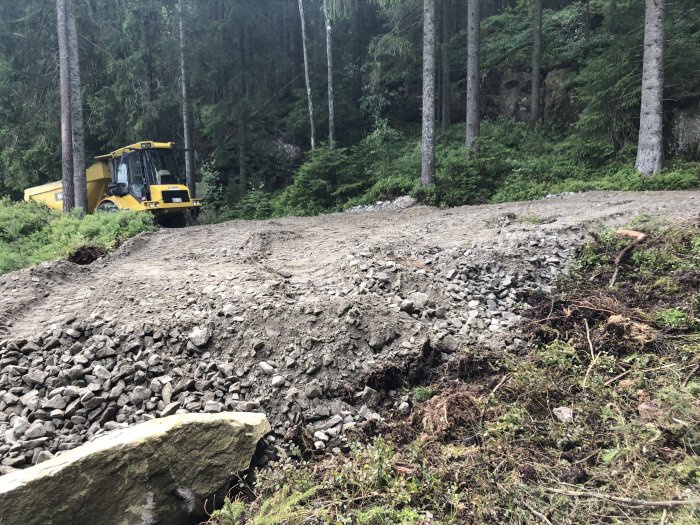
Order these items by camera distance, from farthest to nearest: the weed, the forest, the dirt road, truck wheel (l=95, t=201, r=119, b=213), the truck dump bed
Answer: the truck dump bed → truck wheel (l=95, t=201, r=119, b=213) → the forest → the weed → the dirt road

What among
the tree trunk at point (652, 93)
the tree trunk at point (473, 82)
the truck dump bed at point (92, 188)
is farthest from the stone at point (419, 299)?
the truck dump bed at point (92, 188)

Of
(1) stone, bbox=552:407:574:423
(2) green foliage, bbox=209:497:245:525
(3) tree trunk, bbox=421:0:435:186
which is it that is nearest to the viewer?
(2) green foliage, bbox=209:497:245:525

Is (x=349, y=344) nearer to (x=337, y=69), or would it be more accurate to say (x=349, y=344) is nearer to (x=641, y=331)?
(x=641, y=331)

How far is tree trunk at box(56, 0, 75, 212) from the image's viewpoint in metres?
14.0

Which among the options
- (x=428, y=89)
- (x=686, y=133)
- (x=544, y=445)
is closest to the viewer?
(x=544, y=445)

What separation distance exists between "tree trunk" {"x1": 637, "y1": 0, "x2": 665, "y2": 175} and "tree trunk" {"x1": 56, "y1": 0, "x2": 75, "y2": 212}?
54.7ft

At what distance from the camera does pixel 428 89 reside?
13.5m

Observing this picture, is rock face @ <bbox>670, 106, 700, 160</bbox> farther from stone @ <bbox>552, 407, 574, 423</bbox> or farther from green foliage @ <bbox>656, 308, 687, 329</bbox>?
stone @ <bbox>552, 407, 574, 423</bbox>

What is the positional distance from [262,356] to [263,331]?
0.31 metres

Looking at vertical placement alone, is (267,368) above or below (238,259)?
below

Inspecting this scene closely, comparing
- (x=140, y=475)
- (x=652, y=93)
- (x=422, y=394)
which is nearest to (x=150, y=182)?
(x=140, y=475)

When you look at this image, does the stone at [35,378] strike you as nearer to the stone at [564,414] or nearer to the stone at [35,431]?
the stone at [35,431]

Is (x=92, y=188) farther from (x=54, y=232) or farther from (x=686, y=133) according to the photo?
(x=686, y=133)

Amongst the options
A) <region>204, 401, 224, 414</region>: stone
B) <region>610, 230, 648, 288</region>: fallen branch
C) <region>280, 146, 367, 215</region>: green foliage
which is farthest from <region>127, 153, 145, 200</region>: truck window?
<region>610, 230, 648, 288</region>: fallen branch
